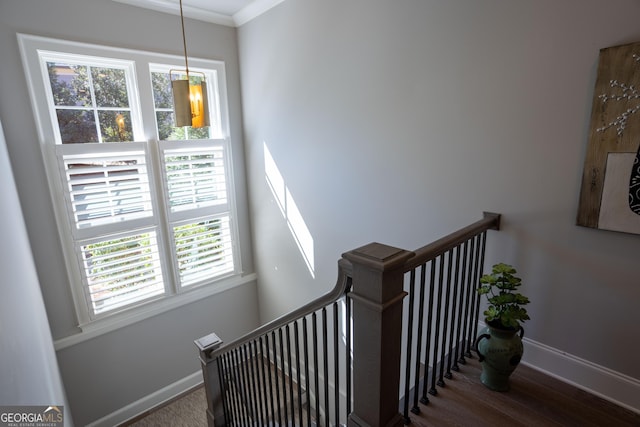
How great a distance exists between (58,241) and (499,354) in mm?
3601

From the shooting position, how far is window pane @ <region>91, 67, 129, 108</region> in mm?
3094

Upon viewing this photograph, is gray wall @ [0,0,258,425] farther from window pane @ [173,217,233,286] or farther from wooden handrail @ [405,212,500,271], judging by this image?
wooden handrail @ [405,212,500,271]

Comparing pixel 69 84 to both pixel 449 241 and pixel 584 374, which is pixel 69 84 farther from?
pixel 584 374

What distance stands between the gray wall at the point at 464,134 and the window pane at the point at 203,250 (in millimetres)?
1266

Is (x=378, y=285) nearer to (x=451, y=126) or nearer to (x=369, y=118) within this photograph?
(x=451, y=126)

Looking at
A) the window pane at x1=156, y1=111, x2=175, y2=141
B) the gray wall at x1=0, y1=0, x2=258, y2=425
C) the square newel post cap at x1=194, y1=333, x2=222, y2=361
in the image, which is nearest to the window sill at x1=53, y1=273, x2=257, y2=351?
the gray wall at x1=0, y1=0, x2=258, y2=425

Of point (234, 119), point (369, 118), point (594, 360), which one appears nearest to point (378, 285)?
point (594, 360)

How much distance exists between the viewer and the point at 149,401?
11.9 ft

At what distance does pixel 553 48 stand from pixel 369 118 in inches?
49.1

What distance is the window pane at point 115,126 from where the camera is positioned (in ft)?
10.3

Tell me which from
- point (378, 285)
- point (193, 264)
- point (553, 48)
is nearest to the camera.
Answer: point (378, 285)

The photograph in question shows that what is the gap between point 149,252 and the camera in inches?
138

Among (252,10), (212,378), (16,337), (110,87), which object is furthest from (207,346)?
(252,10)

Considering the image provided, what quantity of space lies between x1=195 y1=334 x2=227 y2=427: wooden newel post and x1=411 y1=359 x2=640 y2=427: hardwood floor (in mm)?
1663
